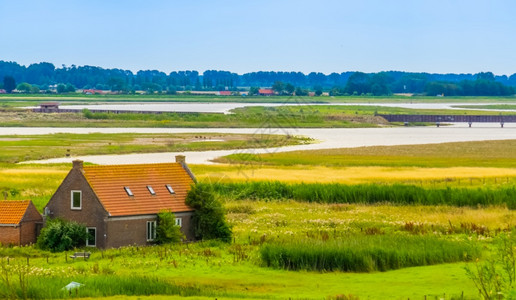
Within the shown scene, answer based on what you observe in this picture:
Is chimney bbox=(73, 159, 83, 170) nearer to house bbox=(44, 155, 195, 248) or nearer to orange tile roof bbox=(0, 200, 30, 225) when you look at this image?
house bbox=(44, 155, 195, 248)

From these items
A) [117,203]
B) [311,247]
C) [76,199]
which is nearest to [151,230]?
[117,203]

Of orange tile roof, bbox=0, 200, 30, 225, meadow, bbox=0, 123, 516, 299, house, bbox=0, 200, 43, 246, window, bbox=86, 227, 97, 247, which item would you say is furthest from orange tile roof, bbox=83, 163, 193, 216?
orange tile roof, bbox=0, 200, 30, 225

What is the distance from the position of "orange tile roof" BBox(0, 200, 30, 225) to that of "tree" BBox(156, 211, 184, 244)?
7.22m

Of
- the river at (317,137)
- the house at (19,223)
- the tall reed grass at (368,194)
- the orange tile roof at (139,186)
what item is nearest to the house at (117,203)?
the orange tile roof at (139,186)

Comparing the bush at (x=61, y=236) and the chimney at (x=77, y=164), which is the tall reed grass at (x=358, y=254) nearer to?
the bush at (x=61, y=236)

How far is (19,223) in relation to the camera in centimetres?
5556

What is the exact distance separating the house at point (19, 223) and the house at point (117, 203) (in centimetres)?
97

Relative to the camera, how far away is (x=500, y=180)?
284 feet

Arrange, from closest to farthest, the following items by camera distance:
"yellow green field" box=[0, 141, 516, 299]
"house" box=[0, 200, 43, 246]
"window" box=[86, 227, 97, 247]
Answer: "yellow green field" box=[0, 141, 516, 299] → "window" box=[86, 227, 97, 247] → "house" box=[0, 200, 43, 246]

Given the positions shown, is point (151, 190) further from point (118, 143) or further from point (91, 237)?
point (118, 143)

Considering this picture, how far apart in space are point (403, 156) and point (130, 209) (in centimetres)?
6985

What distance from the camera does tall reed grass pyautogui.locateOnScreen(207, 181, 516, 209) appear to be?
7300 cm

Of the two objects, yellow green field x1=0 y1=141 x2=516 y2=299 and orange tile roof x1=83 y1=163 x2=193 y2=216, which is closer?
yellow green field x1=0 y1=141 x2=516 y2=299

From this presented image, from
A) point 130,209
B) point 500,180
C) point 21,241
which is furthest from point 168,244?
point 500,180
